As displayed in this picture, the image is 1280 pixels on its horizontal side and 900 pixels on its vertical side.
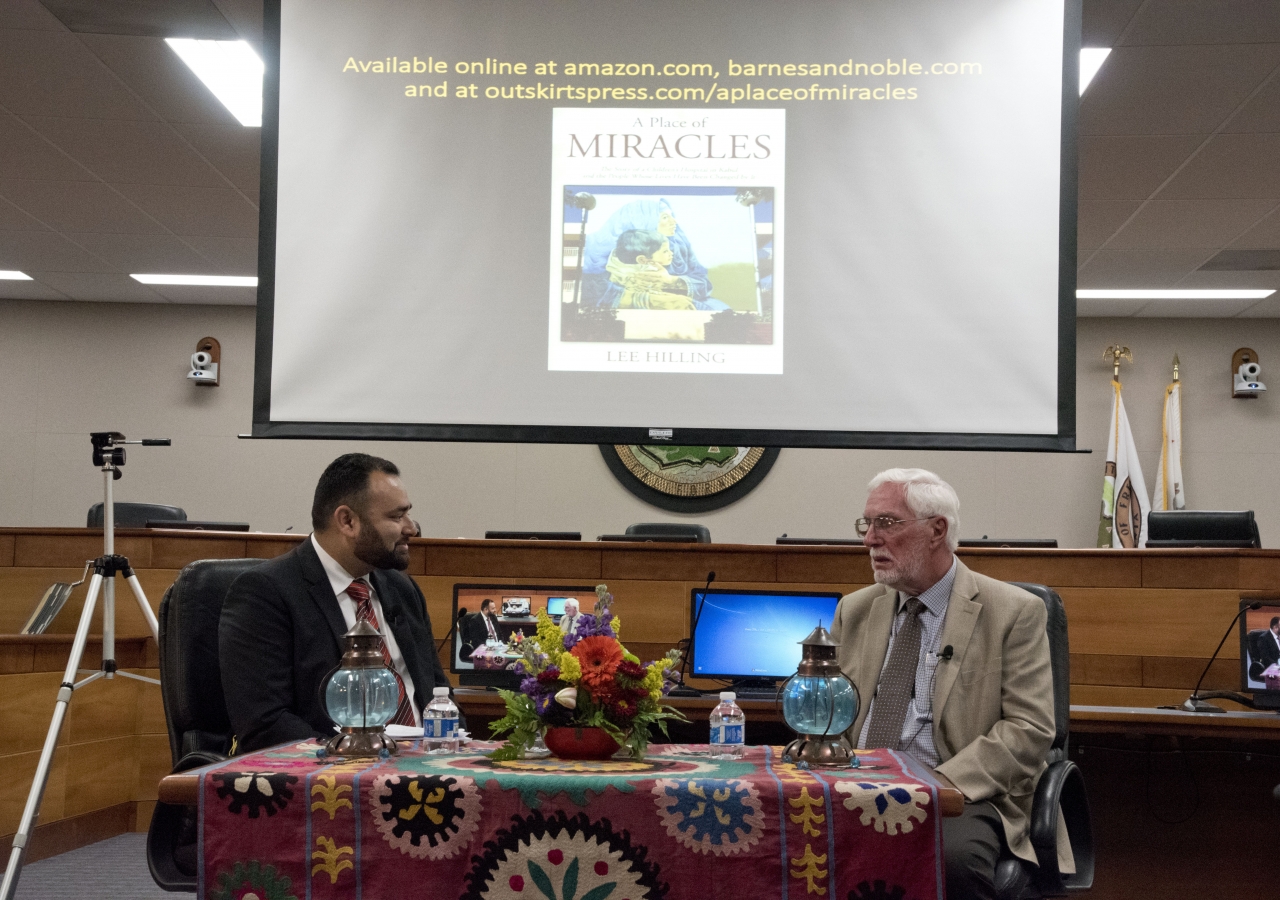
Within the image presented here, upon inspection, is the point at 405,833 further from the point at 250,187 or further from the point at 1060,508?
the point at 1060,508

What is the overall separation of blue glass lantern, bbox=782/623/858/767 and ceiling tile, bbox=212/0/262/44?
3132 mm

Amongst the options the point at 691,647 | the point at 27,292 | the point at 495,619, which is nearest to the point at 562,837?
the point at 691,647

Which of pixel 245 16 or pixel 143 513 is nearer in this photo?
pixel 245 16

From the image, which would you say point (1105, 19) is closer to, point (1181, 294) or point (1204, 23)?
point (1204, 23)

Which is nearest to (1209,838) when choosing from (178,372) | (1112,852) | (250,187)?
(1112,852)

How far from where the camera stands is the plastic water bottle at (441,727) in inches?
77.3

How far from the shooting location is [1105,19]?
3775 millimetres

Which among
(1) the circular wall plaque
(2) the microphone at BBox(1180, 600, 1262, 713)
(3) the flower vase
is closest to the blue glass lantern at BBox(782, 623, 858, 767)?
(3) the flower vase

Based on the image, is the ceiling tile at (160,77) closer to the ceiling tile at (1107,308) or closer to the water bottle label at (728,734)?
the water bottle label at (728,734)

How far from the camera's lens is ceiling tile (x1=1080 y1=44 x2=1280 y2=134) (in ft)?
13.2

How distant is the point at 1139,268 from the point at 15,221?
628cm

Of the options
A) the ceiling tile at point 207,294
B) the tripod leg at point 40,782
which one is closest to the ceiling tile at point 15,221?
the ceiling tile at point 207,294

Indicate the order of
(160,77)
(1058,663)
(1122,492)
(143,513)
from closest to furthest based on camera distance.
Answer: (1058,663) < (160,77) < (143,513) < (1122,492)

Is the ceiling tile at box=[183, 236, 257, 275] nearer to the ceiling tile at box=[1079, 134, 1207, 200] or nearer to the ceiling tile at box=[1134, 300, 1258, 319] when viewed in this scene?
the ceiling tile at box=[1079, 134, 1207, 200]
